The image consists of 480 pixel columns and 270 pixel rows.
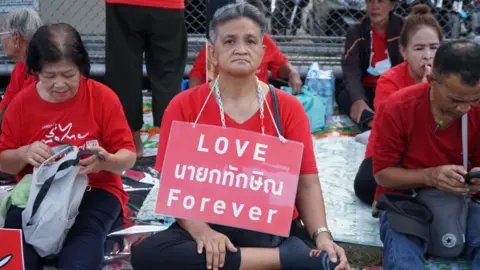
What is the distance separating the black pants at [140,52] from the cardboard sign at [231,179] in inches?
65.5

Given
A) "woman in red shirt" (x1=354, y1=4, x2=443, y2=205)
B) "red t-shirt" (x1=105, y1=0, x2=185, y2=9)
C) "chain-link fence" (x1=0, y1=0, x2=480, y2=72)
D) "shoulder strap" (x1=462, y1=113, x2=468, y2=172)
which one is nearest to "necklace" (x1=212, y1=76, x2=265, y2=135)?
"shoulder strap" (x1=462, y1=113, x2=468, y2=172)

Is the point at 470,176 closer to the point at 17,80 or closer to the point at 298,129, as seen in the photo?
the point at 298,129

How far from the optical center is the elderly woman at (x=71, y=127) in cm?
275

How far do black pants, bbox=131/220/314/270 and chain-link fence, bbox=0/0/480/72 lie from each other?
109 inches

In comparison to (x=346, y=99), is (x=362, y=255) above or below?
below

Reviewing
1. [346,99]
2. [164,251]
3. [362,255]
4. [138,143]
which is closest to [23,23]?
[138,143]

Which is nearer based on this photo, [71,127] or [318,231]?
[318,231]

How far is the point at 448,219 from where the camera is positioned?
2732mm

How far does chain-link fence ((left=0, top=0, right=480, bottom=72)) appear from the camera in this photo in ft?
18.8

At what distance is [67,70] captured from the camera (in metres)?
2.79

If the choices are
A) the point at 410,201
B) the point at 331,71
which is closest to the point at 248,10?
the point at 410,201

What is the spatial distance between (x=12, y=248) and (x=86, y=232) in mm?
312

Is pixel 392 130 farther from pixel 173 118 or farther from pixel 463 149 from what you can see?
pixel 173 118

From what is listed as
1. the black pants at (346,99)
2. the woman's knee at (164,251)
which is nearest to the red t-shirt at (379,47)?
the black pants at (346,99)
